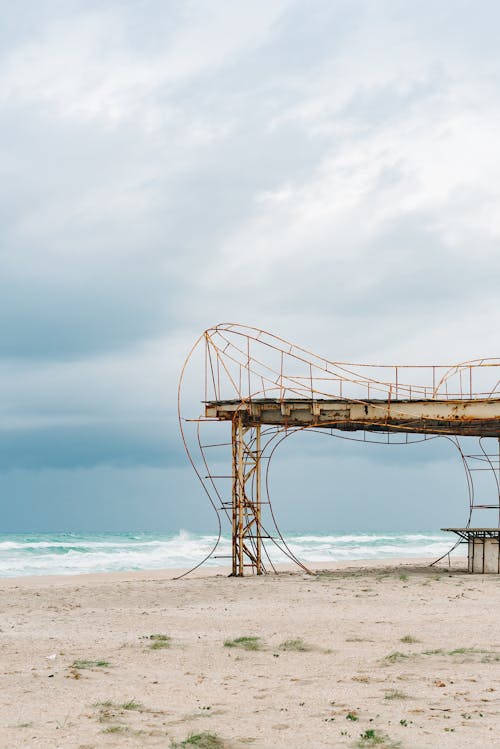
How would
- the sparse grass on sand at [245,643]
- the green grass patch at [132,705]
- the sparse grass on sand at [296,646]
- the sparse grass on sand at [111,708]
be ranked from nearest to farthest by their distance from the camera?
the sparse grass on sand at [111,708] < the green grass patch at [132,705] < the sparse grass on sand at [296,646] < the sparse grass on sand at [245,643]

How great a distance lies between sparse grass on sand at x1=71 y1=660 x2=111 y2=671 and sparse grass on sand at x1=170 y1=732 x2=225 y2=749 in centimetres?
382

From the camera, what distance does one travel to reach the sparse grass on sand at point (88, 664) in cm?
1128

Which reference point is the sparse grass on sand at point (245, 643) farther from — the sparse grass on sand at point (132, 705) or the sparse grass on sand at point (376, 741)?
the sparse grass on sand at point (376, 741)

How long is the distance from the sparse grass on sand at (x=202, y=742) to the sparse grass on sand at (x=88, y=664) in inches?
150

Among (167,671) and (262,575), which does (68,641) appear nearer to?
(167,671)

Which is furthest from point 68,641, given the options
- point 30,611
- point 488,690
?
point 488,690

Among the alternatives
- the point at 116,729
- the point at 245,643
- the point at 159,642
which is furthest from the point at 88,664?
the point at 116,729

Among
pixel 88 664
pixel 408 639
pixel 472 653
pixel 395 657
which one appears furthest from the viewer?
pixel 408 639

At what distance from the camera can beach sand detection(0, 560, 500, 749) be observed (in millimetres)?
8102

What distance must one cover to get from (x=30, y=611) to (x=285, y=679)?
8.93m

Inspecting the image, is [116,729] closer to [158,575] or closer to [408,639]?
[408,639]

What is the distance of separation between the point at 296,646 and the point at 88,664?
125 inches

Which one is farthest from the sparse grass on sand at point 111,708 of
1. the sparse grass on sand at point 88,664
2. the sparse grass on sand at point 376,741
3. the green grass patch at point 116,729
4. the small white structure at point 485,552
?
the small white structure at point 485,552

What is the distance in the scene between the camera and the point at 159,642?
13156 millimetres
